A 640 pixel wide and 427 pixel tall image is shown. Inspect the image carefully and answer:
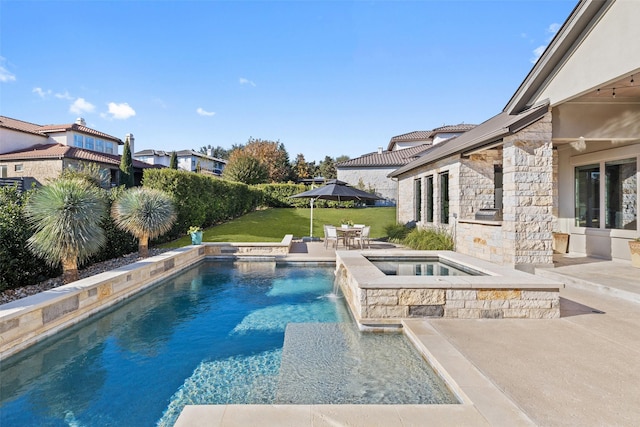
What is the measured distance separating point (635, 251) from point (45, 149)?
37235 mm

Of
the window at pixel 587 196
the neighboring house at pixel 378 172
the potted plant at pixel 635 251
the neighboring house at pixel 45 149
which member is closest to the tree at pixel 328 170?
the neighboring house at pixel 378 172

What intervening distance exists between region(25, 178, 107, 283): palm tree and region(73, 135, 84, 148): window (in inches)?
1054

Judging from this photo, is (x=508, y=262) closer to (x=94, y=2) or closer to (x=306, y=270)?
(x=306, y=270)

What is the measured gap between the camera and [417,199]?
1600cm

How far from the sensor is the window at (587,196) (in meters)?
10.1

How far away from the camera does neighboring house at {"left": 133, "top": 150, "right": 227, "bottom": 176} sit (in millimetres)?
52006

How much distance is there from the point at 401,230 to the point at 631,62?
10771 mm

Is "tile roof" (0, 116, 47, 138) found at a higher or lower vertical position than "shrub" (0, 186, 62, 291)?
higher

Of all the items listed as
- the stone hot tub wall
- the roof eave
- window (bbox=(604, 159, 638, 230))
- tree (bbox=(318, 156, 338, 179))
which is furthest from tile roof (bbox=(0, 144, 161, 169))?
tree (bbox=(318, 156, 338, 179))

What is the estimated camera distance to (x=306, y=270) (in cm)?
1094

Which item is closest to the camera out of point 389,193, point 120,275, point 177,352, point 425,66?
point 177,352

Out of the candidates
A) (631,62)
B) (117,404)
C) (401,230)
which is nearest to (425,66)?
(401,230)

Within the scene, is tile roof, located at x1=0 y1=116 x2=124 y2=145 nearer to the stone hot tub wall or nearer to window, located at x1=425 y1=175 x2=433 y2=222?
window, located at x1=425 y1=175 x2=433 y2=222

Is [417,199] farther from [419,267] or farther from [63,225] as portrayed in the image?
[63,225]
